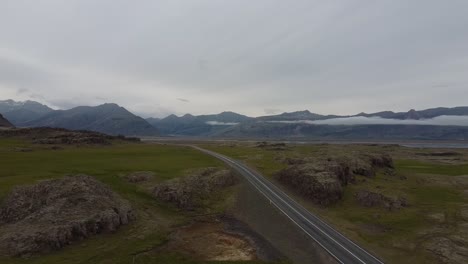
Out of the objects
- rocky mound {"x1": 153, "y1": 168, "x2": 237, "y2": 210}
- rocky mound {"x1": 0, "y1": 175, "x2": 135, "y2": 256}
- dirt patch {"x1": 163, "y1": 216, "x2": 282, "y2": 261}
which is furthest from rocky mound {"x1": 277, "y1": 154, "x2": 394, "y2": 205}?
rocky mound {"x1": 0, "y1": 175, "x2": 135, "y2": 256}

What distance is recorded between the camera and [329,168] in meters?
91.5

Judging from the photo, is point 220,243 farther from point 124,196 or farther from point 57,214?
point 57,214

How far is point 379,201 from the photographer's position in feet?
256

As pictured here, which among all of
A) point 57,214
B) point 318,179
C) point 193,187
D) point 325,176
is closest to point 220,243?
point 57,214

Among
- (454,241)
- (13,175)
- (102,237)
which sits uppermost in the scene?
(13,175)

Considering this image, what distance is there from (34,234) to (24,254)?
347 centimetres

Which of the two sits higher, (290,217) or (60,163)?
(60,163)

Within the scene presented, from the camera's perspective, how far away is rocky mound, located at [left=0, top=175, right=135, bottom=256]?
46.5 m

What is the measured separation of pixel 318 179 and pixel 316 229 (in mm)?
23272

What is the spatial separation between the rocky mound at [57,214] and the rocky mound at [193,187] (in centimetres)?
1136

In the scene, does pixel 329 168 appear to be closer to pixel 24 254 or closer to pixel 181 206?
pixel 181 206

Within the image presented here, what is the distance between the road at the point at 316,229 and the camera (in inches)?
2057

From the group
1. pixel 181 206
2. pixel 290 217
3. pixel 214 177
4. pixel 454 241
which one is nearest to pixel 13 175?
pixel 181 206

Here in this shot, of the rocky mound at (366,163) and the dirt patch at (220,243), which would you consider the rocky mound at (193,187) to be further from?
the rocky mound at (366,163)
